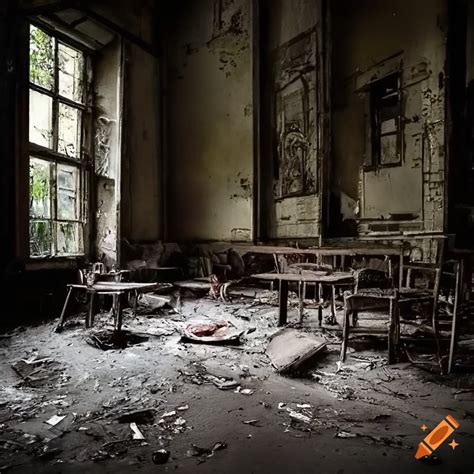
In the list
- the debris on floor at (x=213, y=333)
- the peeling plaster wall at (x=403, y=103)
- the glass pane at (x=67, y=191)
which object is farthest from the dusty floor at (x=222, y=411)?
the peeling plaster wall at (x=403, y=103)

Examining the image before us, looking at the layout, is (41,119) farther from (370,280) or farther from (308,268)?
(370,280)

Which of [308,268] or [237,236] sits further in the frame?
[237,236]

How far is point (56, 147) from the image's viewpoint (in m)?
6.39

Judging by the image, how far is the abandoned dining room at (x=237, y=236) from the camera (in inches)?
99.1

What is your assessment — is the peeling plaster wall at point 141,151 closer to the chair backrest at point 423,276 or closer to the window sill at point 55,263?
the window sill at point 55,263

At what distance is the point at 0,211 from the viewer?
5383mm

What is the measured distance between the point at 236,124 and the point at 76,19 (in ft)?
10.8

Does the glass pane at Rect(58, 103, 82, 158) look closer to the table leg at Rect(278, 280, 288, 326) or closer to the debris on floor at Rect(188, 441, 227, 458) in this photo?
the table leg at Rect(278, 280, 288, 326)

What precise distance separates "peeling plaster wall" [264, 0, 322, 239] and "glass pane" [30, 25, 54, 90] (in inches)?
158

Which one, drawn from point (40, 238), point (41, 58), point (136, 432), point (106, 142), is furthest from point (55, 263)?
point (136, 432)

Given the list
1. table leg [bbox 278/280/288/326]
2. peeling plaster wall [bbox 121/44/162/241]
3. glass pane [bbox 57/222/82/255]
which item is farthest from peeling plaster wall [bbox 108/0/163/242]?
table leg [bbox 278/280/288/326]

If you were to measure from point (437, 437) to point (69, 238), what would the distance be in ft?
19.6

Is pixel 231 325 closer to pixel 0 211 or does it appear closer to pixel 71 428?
pixel 71 428

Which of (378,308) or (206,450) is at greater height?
(378,308)
